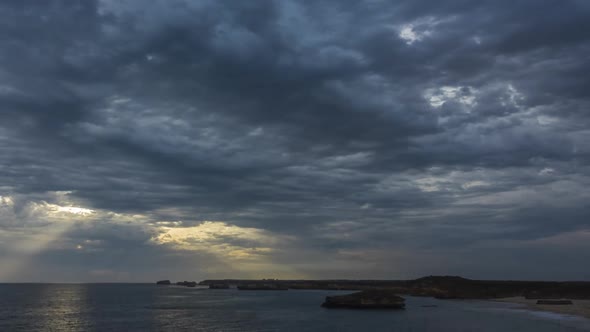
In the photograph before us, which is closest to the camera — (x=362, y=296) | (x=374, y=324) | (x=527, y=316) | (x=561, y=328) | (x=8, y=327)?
(x=561, y=328)

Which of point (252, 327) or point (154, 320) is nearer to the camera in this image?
point (252, 327)

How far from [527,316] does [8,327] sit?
12329cm

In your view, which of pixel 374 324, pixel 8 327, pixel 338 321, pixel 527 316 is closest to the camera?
pixel 8 327

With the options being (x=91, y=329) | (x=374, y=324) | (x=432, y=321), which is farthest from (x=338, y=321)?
(x=91, y=329)

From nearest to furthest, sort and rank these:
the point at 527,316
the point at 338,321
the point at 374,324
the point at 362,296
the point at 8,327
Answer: the point at 8,327 → the point at 374,324 → the point at 338,321 → the point at 527,316 → the point at 362,296

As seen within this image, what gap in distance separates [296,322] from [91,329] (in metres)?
44.8

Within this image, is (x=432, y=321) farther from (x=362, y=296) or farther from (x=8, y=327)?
(x=8, y=327)

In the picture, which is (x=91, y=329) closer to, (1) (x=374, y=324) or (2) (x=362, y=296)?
(1) (x=374, y=324)

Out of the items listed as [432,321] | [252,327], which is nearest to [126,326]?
[252,327]

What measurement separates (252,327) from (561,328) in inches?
2443

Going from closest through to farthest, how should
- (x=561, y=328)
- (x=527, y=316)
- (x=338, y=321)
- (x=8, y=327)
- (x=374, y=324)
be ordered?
(x=561, y=328) < (x=8, y=327) < (x=374, y=324) < (x=338, y=321) < (x=527, y=316)

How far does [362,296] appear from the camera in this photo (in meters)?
166

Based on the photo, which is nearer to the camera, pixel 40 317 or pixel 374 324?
pixel 374 324

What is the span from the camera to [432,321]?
11375 cm
